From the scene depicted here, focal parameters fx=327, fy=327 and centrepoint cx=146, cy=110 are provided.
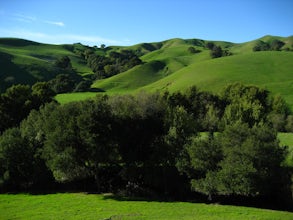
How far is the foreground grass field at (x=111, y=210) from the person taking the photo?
31281 mm

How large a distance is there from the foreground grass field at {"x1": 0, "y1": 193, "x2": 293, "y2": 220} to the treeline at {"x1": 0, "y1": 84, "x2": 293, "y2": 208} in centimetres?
353

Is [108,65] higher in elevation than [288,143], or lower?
higher

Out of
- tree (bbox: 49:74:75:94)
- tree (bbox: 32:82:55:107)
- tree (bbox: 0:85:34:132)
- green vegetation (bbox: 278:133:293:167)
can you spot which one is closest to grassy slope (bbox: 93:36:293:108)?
tree (bbox: 49:74:75:94)

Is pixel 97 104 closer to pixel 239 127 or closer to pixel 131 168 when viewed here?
pixel 131 168

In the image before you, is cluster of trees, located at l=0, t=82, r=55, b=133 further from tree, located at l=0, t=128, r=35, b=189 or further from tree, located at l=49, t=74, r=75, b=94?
tree, located at l=49, t=74, r=75, b=94

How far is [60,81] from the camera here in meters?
123

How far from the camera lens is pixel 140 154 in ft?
154

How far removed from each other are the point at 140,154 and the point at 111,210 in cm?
1407

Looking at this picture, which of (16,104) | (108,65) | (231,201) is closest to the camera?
(231,201)

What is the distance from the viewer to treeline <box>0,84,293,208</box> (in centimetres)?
3669

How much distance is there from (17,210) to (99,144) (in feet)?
39.7

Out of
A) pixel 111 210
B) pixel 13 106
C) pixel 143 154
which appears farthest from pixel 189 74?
pixel 111 210

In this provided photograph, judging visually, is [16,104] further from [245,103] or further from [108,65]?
[108,65]

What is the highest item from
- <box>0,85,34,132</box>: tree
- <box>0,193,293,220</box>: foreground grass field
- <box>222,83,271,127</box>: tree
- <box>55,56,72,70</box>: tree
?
<box>55,56,72,70</box>: tree
